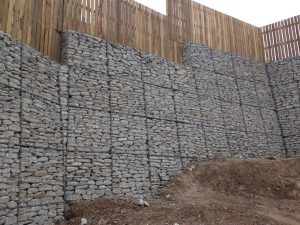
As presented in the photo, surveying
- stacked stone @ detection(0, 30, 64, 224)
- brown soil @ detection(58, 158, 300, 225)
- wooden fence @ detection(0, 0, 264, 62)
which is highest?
wooden fence @ detection(0, 0, 264, 62)

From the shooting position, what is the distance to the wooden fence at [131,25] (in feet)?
34.5

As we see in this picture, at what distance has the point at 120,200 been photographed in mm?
10234

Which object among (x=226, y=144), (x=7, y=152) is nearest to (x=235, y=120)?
(x=226, y=144)

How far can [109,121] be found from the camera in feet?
37.4

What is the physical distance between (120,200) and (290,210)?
542cm

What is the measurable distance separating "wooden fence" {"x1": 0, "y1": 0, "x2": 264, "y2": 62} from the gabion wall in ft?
1.52

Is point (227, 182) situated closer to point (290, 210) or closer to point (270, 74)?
point (290, 210)

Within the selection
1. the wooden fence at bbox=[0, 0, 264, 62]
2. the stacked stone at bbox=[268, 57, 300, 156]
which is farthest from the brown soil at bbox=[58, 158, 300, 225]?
the wooden fence at bbox=[0, 0, 264, 62]

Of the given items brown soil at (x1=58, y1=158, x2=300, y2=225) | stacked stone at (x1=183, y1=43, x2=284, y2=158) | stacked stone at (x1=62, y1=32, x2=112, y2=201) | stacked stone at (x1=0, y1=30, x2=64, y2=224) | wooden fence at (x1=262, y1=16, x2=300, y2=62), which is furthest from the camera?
wooden fence at (x1=262, y1=16, x2=300, y2=62)

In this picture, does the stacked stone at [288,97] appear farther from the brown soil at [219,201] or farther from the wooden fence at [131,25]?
→ the brown soil at [219,201]

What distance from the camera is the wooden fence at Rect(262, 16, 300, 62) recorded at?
60.5ft

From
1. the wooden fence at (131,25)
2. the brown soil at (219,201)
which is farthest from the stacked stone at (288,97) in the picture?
the brown soil at (219,201)

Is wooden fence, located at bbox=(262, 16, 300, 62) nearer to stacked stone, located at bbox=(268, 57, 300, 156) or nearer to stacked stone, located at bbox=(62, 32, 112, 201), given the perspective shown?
stacked stone, located at bbox=(268, 57, 300, 156)

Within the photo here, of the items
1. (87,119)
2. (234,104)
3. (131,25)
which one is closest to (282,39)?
(234,104)
